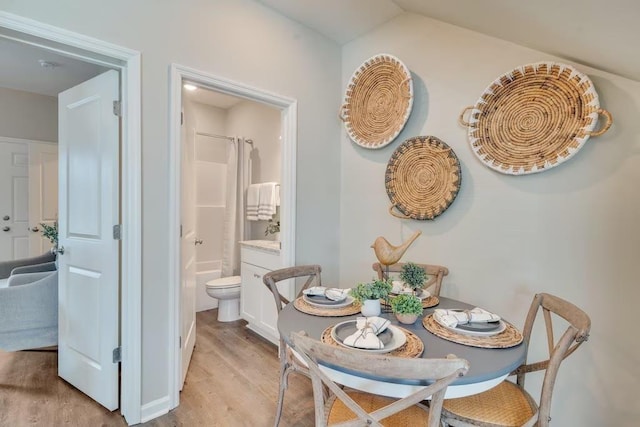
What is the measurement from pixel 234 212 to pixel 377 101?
2161 millimetres

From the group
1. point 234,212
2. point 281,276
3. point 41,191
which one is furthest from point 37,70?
point 281,276

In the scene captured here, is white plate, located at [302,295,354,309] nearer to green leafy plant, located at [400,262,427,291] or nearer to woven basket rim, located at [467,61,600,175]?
green leafy plant, located at [400,262,427,291]

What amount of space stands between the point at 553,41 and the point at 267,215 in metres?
2.74

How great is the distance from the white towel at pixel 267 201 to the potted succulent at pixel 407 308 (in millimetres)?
2280

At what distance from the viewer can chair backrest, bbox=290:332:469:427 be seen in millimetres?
838

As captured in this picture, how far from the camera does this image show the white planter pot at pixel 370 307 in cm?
142

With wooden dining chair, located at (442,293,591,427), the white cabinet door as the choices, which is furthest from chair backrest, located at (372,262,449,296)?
the white cabinet door

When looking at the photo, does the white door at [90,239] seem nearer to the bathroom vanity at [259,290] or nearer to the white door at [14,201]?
the bathroom vanity at [259,290]

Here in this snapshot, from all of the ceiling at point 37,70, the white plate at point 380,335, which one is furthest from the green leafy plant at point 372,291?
the ceiling at point 37,70

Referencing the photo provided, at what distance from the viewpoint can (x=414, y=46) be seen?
2279 mm

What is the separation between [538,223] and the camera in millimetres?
1730

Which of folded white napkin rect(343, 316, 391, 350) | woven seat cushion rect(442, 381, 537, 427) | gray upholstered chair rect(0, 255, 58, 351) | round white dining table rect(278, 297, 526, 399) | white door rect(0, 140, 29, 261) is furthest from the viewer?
white door rect(0, 140, 29, 261)

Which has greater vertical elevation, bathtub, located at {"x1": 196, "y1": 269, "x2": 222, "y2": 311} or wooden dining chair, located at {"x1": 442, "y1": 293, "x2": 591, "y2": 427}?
wooden dining chair, located at {"x1": 442, "y1": 293, "x2": 591, "y2": 427}

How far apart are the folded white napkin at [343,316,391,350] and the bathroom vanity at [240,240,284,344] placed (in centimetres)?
145
